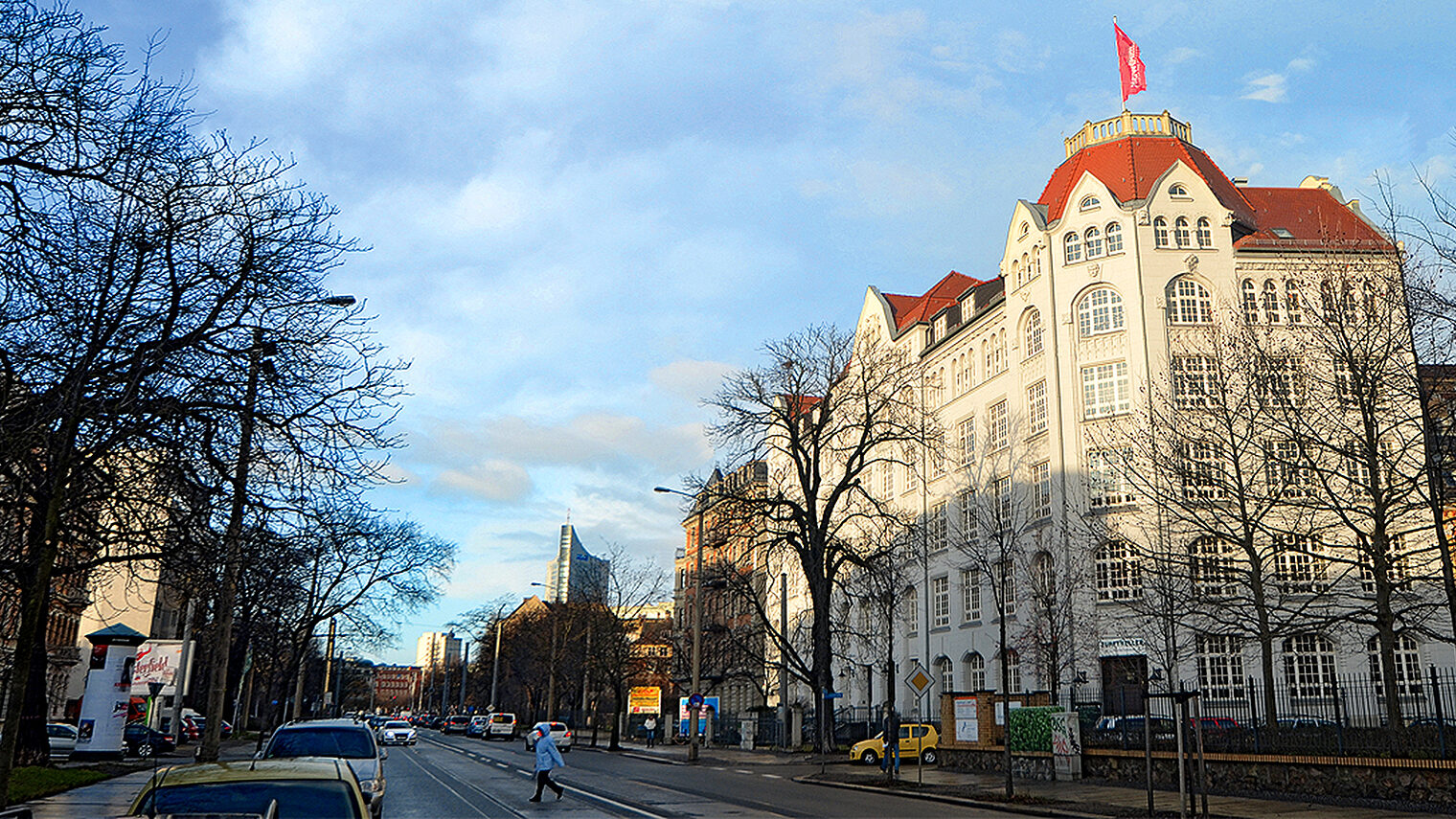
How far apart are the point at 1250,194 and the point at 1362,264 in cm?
3238

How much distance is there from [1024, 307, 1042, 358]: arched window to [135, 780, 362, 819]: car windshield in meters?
45.8

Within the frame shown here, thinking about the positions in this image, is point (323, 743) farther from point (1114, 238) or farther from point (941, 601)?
point (941, 601)

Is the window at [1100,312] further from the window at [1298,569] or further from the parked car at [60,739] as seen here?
the parked car at [60,739]

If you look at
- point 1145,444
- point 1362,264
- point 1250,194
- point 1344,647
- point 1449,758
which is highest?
Answer: point 1250,194

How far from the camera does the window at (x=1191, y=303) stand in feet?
152

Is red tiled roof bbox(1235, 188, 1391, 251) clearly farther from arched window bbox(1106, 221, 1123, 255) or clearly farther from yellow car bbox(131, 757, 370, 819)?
yellow car bbox(131, 757, 370, 819)

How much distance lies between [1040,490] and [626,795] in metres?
31.2

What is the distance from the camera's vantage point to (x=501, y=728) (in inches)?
2771


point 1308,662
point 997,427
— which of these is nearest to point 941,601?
point 997,427

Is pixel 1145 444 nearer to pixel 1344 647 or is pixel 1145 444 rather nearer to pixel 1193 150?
A: pixel 1344 647

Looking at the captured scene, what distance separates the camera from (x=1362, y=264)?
85.9ft

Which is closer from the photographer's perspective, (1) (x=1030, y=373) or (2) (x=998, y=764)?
(2) (x=998, y=764)

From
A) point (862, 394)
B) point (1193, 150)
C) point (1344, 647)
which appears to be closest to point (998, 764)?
point (862, 394)

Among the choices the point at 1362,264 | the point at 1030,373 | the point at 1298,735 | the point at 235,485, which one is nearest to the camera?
the point at 235,485
